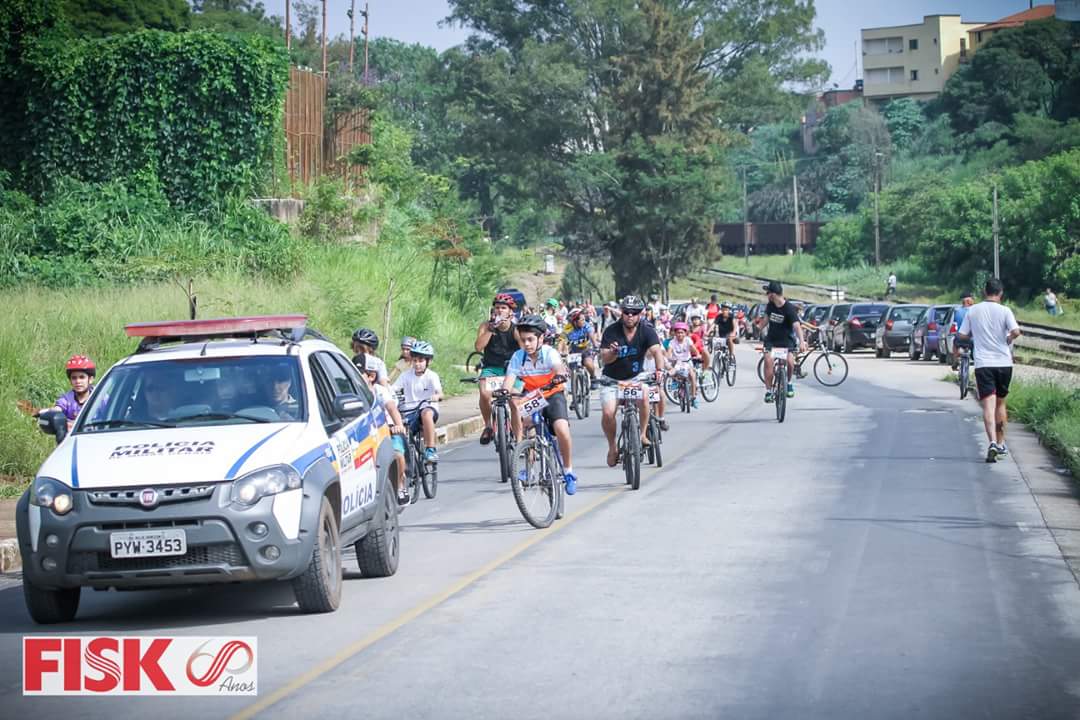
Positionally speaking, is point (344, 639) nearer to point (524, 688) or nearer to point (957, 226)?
point (524, 688)

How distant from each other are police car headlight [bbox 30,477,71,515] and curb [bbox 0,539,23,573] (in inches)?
135

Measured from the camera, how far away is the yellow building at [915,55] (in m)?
131

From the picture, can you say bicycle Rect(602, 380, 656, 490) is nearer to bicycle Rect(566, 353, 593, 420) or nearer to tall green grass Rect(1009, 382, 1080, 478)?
tall green grass Rect(1009, 382, 1080, 478)

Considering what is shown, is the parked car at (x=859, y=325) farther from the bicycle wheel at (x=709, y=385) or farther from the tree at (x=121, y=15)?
the tree at (x=121, y=15)

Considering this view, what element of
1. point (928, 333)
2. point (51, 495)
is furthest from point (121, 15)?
point (51, 495)

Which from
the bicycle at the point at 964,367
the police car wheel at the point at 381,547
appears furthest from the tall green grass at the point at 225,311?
the bicycle at the point at 964,367

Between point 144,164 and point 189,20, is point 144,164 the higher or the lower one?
the lower one

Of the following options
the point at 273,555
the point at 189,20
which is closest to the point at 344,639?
the point at 273,555

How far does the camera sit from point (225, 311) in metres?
25.3

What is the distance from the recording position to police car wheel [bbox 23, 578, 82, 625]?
30.0ft

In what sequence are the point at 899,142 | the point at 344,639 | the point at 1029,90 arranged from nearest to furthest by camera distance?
the point at 344,639 < the point at 1029,90 < the point at 899,142

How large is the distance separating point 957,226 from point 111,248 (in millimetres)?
58754

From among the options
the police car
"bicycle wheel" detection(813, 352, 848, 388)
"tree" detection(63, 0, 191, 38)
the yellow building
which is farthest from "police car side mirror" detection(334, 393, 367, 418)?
the yellow building

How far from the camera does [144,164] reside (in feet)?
111
